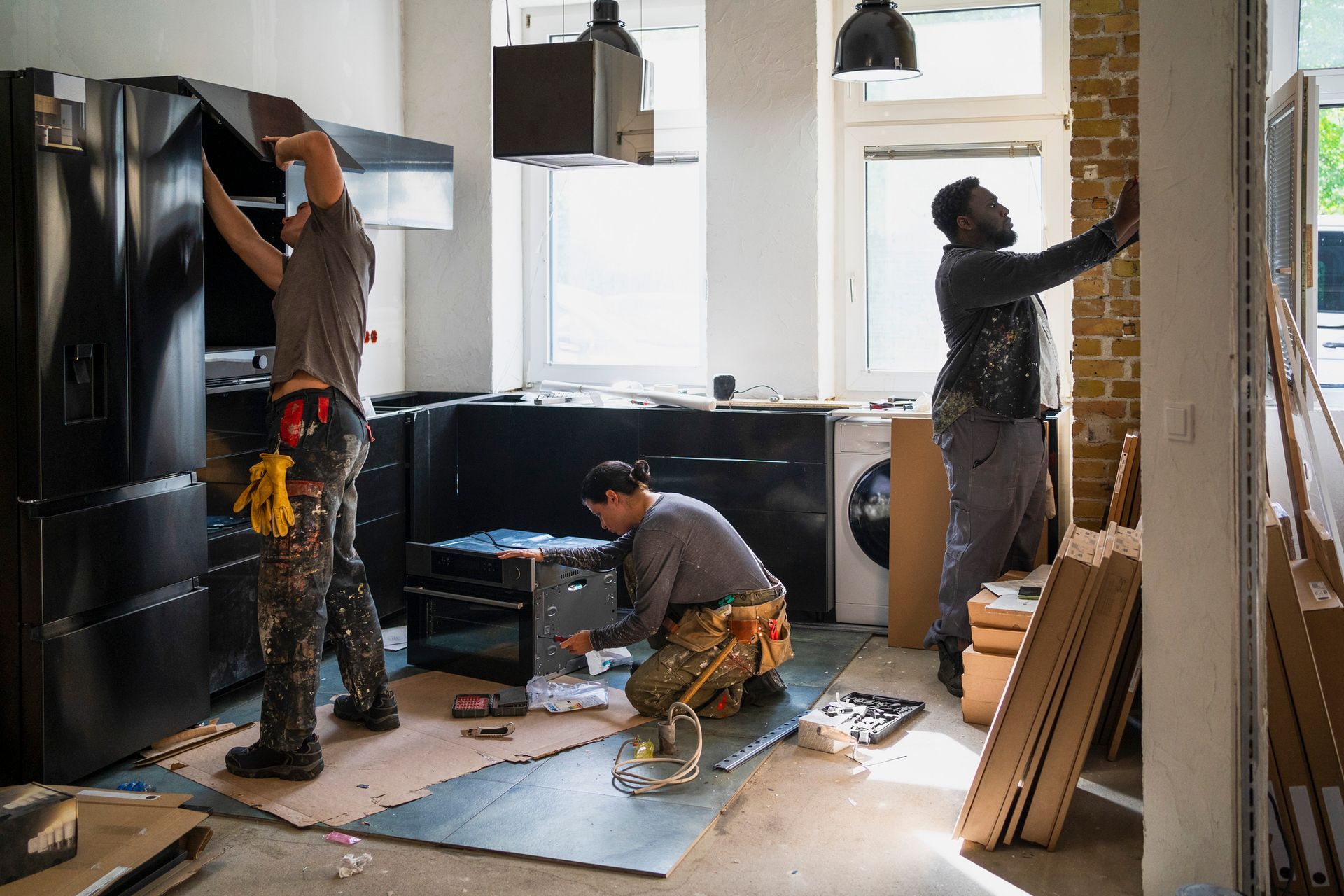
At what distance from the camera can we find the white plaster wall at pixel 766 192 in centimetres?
515

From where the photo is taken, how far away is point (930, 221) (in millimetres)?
5285

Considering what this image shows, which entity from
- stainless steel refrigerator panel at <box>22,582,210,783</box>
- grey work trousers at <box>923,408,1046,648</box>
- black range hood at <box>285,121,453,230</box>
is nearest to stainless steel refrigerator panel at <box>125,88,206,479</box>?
stainless steel refrigerator panel at <box>22,582,210,783</box>

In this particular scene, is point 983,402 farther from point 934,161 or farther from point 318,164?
point 318,164

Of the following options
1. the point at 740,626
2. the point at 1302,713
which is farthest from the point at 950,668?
the point at 1302,713

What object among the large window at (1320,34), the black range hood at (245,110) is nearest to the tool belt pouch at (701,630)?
the black range hood at (245,110)

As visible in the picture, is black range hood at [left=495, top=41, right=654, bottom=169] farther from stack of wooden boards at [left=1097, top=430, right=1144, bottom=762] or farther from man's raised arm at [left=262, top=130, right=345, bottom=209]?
stack of wooden boards at [left=1097, top=430, right=1144, bottom=762]

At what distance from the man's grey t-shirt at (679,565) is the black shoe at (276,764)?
0.88 meters

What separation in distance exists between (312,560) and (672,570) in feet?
3.52

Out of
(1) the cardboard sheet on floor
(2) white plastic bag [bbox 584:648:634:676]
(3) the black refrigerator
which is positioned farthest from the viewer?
(2) white plastic bag [bbox 584:648:634:676]

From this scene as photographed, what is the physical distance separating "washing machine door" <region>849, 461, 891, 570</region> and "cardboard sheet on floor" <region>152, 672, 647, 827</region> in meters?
1.26

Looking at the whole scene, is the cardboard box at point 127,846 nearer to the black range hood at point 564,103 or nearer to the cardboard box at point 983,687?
the cardboard box at point 983,687

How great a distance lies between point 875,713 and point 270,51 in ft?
11.1

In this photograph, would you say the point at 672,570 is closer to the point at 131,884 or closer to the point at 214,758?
the point at 214,758

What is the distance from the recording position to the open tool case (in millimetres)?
3557
